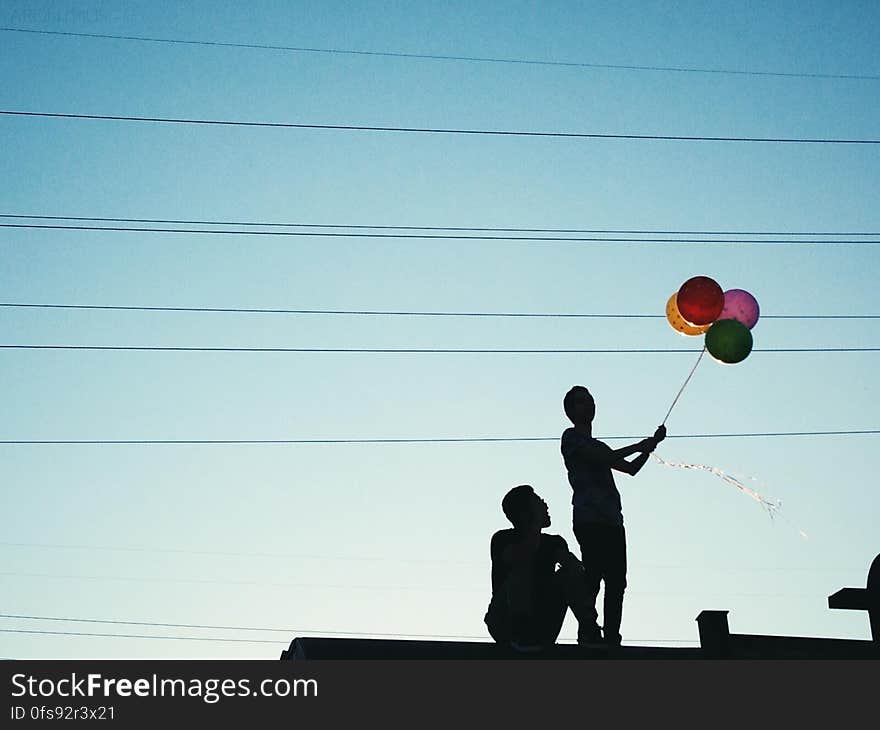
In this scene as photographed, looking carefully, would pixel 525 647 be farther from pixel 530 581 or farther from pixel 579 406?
pixel 579 406

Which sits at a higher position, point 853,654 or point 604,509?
point 604,509

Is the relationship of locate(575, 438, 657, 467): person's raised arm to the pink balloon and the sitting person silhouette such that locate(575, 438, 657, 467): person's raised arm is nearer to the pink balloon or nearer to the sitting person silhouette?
the sitting person silhouette

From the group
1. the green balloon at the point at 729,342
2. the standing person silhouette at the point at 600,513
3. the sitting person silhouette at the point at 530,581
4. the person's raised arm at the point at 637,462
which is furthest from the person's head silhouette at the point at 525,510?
the green balloon at the point at 729,342

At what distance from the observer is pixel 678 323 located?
8.66 metres

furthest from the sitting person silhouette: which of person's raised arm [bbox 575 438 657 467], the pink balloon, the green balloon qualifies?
the pink balloon

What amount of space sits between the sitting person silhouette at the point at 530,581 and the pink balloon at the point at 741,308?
2200mm

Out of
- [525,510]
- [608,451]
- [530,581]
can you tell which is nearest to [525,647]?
[530,581]

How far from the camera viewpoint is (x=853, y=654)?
750 centimetres
